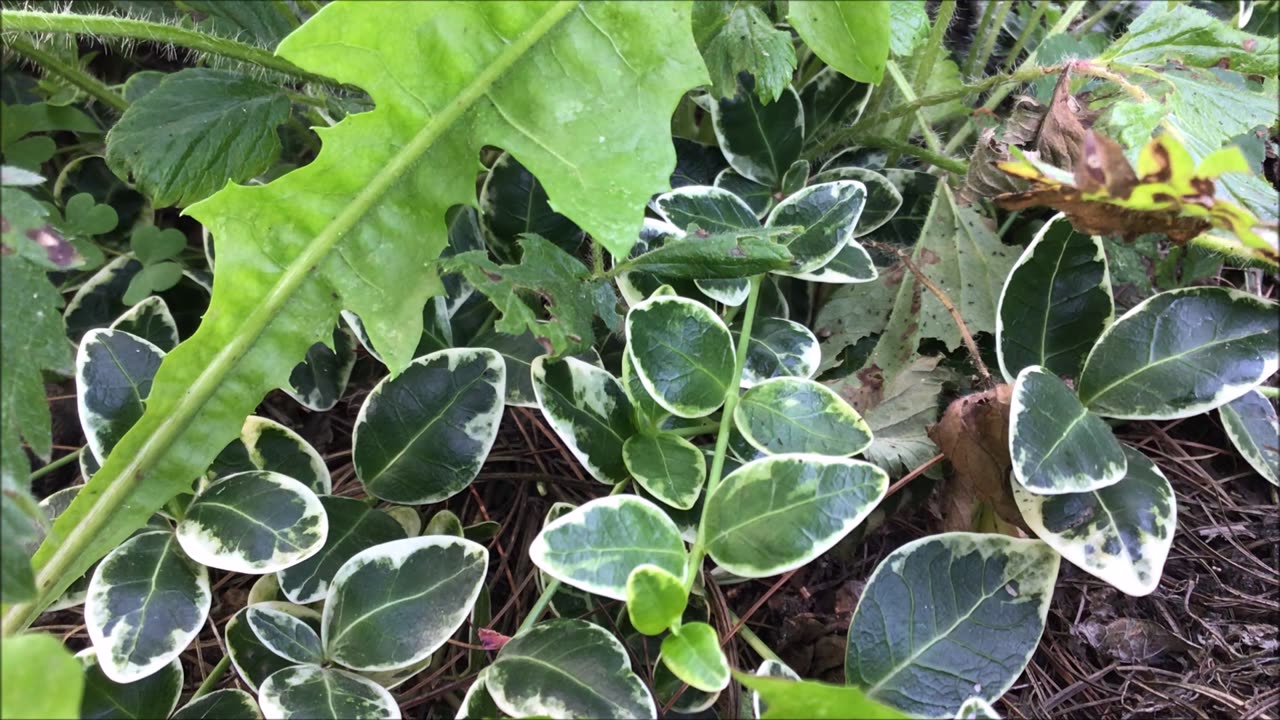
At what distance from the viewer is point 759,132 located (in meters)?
1.23

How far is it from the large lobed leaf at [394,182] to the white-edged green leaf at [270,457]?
0.06m

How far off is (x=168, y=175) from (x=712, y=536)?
0.91 m

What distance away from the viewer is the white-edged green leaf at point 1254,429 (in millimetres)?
1068

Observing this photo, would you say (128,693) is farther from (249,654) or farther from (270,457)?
(270,457)

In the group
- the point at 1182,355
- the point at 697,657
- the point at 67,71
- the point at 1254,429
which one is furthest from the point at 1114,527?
the point at 67,71

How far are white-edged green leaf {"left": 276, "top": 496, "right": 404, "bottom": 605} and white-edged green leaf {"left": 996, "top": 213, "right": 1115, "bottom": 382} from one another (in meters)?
0.80

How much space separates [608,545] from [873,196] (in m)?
0.71

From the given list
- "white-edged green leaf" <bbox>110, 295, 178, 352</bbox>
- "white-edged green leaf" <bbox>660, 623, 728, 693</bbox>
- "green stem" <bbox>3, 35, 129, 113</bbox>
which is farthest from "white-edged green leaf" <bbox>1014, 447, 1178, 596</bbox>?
"green stem" <bbox>3, 35, 129, 113</bbox>

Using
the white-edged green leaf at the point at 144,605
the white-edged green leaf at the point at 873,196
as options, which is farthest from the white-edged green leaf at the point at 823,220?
the white-edged green leaf at the point at 144,605

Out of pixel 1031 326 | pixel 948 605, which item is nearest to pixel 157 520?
pixel 948 605

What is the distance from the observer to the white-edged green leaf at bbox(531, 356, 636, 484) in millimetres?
943

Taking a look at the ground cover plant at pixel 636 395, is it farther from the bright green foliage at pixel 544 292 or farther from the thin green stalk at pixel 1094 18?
the thin green stalk at pixel 1094 18

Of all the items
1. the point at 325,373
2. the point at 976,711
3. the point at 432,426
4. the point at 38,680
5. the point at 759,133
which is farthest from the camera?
the point at 759,133

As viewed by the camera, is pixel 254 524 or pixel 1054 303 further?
pixel 1054 303
